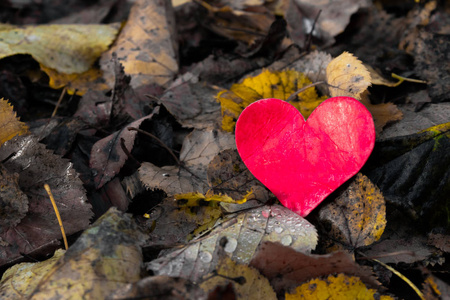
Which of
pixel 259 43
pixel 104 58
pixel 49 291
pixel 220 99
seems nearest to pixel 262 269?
pixel 49 291

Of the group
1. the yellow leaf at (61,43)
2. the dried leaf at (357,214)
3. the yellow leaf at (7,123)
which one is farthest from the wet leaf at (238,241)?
the yellow leaf at (61,43)

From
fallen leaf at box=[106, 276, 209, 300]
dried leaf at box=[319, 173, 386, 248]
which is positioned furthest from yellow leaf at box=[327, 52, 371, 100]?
fallen leaf at box=[106, 276, 209, 300]

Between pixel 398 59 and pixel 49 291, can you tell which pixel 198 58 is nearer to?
pixel 398 59

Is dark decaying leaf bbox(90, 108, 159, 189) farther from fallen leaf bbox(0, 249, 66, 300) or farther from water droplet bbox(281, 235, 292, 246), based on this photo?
water droplet bbox(281, 235, 292, 246)

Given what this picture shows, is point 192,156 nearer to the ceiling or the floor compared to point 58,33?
nearer to the floor

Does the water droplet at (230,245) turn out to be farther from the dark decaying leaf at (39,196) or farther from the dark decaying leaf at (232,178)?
the dark decaying leaf at (39,196)

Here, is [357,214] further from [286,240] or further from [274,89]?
[274,89]
